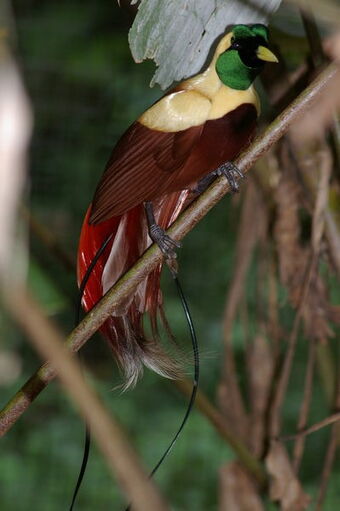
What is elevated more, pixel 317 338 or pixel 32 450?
pixel 317 338

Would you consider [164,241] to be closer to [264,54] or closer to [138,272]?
[138,272]

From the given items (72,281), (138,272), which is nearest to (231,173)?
(138,272)

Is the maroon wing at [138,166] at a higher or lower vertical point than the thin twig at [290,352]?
higher

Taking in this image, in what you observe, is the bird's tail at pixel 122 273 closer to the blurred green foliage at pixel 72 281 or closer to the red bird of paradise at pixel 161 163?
the red bird of paradise at pixel 161 163

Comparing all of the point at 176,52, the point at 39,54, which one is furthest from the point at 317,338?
the point at 39,54

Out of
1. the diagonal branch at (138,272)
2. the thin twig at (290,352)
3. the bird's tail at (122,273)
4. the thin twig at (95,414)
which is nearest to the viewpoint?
the thin twig at (95,414)

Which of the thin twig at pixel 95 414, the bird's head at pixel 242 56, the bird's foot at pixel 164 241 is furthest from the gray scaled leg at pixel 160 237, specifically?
the thin twig at pixel 95 414

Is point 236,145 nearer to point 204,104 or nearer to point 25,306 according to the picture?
point 204,104
